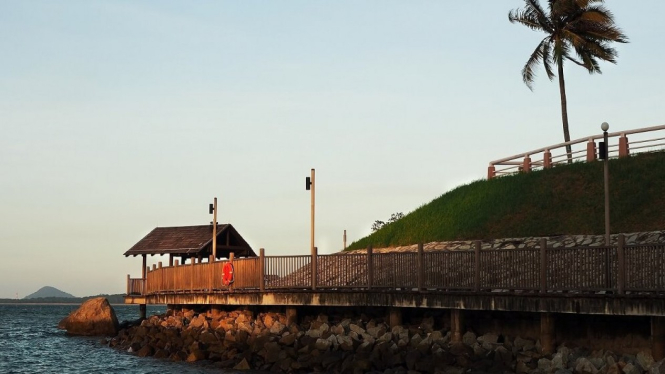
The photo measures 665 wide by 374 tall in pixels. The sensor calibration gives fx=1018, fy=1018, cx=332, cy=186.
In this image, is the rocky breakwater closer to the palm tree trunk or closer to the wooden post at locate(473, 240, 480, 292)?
the wooden post at locate(473, 240, 480, 292)

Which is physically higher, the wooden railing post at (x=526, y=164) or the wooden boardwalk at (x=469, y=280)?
the wooden railing post at (x=526, y=164)

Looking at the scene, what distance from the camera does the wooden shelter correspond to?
219 ft

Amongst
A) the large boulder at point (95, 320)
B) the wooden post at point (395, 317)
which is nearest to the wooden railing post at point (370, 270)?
the wooden post at point (395, 317)

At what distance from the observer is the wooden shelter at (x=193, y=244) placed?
6688cm

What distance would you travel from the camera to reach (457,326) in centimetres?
3366

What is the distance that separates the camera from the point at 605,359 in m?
28.8

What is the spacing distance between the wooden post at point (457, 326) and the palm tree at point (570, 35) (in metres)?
31.1

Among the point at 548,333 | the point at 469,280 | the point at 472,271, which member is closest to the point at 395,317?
the point at 472,271

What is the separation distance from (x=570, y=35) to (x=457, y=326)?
33.6 meters

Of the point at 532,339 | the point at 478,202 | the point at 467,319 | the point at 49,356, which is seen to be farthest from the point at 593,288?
the point at 49,356

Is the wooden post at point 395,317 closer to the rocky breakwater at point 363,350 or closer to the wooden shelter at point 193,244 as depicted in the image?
the rocky breakwater at point 363,350

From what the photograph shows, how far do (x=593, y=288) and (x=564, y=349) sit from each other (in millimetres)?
2133

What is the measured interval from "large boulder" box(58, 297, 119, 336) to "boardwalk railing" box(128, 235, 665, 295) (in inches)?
897

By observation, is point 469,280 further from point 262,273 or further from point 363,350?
point 262,273
